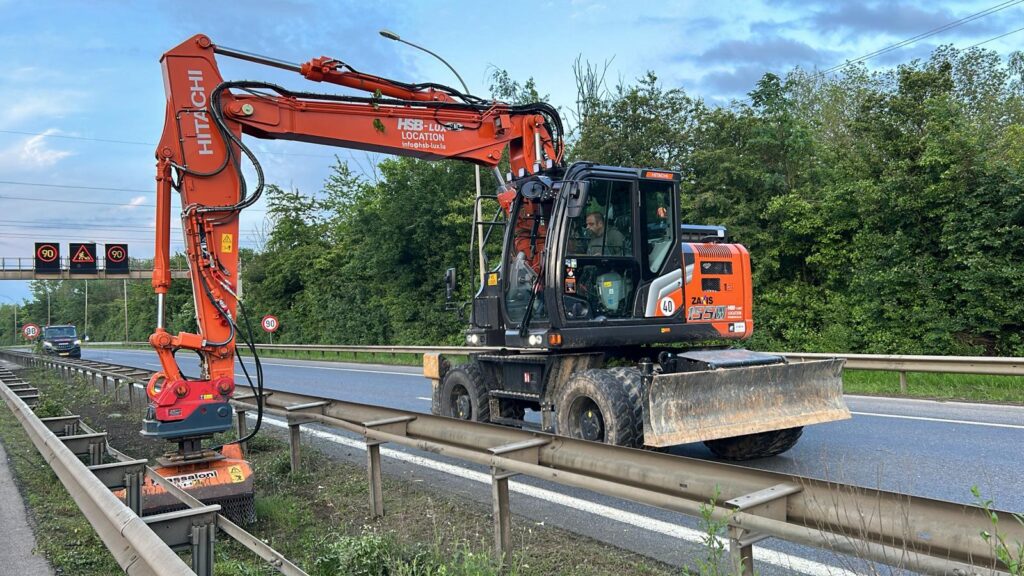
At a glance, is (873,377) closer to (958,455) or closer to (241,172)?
(958,455)

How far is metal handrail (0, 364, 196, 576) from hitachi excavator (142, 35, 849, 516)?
1.44m

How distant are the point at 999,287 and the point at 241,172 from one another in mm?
13143

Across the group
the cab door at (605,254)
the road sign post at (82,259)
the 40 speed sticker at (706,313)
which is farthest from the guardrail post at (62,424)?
the road sign post at (82,259)

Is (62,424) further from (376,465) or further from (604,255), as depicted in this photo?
(604,255)

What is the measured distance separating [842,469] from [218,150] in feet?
20.7

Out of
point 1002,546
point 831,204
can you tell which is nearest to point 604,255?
point 1002,546

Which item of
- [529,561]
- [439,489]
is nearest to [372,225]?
[439,489]

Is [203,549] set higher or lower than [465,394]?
lower

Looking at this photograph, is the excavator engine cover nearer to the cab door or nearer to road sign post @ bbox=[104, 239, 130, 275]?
the cab door

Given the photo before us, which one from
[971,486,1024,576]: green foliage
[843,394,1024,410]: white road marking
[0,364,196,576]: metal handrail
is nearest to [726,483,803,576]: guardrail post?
[971,486,1024,576]: green foliage

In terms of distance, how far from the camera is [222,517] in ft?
19.2

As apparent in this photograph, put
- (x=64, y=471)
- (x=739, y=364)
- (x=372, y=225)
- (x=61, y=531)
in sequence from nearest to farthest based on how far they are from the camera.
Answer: (x=64, y=471) → (x=61, y=531) → (x=739, y=364) → (x=372, y=225)

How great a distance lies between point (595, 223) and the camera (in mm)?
7945

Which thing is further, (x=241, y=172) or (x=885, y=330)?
(x=885, y=330)
